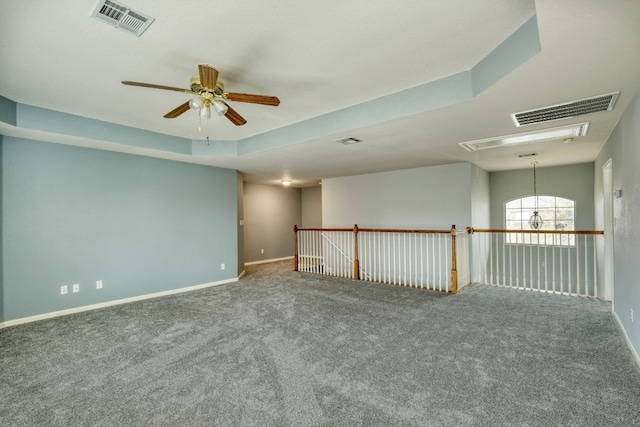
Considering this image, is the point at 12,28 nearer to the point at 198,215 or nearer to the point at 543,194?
the point at 198,215

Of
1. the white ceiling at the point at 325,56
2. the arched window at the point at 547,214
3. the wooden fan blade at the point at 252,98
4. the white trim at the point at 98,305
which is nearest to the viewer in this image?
the white ceiling at the point at 325,56

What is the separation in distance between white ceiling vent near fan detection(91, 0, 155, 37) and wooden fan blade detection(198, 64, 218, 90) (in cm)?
41

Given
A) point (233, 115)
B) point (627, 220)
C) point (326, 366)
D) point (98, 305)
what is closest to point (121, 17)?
point (233, 115)

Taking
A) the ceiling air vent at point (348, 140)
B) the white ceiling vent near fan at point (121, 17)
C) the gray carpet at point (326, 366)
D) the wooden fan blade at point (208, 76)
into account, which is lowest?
the gray carpet at point (326, 366)

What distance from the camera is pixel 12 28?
2.00 meters

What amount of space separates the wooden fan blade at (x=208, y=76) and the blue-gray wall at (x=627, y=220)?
11.4 ft

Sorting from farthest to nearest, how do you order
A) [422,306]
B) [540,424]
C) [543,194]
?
1. [543,194]
2. [422,306]
3. [540,424]

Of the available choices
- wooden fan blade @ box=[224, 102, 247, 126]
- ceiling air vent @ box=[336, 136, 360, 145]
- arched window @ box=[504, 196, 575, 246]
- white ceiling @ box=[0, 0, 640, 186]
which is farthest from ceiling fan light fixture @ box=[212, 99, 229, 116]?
arched window @ box=[504, 196, 575, 246]

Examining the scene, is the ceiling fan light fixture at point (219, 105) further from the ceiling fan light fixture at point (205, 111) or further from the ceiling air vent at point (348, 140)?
the ceiling air vent at point (348, 140)

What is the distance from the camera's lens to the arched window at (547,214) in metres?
6.64

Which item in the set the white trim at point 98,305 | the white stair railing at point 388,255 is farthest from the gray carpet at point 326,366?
the white stair railing at point 388,255

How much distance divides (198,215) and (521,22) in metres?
5.33

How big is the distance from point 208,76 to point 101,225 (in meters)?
3.52

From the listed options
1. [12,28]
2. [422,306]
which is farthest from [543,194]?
[12,28]
